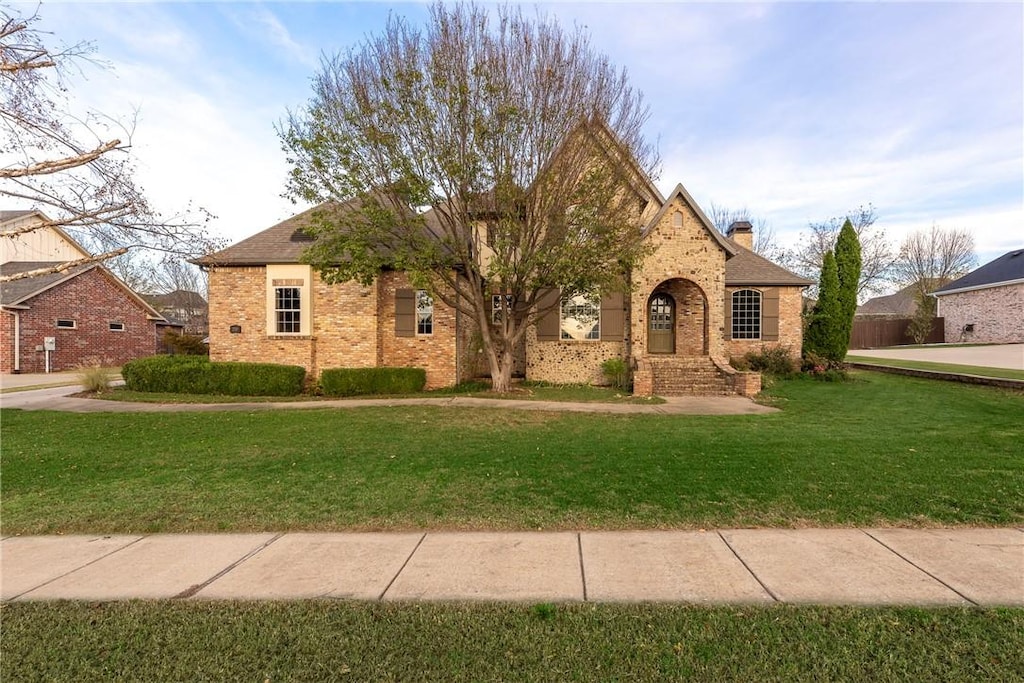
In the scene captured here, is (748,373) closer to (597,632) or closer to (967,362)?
(597,632)

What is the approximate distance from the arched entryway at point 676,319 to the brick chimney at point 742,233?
7.50 m

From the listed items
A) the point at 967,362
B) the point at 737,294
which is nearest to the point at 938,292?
the point at 967,362

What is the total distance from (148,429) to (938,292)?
47857 mm

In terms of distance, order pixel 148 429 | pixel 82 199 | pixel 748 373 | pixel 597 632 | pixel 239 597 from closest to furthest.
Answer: pixel 597 632 < pixel 239 597 < pixel 82 199 < pixel 148 429 < pixel 748 373

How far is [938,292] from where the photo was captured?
36281 millimetres

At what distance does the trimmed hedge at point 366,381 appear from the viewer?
14.4 meters

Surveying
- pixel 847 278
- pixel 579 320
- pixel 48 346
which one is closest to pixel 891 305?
pixel 847 278

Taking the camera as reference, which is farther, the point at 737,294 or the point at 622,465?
the point at 737,294

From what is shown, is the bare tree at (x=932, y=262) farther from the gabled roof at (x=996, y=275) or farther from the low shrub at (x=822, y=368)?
Result: the low shrub at (x=822, y=368)

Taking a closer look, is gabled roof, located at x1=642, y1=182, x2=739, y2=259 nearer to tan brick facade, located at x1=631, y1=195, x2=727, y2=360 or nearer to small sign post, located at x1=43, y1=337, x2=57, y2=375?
tan brick facade, located at x1=631, y1=195, x2=727, y2=360

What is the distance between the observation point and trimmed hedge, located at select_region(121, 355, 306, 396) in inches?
570

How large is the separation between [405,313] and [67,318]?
1932 centimetres

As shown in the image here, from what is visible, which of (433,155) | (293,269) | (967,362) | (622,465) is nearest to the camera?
(622,465)

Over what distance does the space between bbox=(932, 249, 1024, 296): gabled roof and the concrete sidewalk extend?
38.0m
